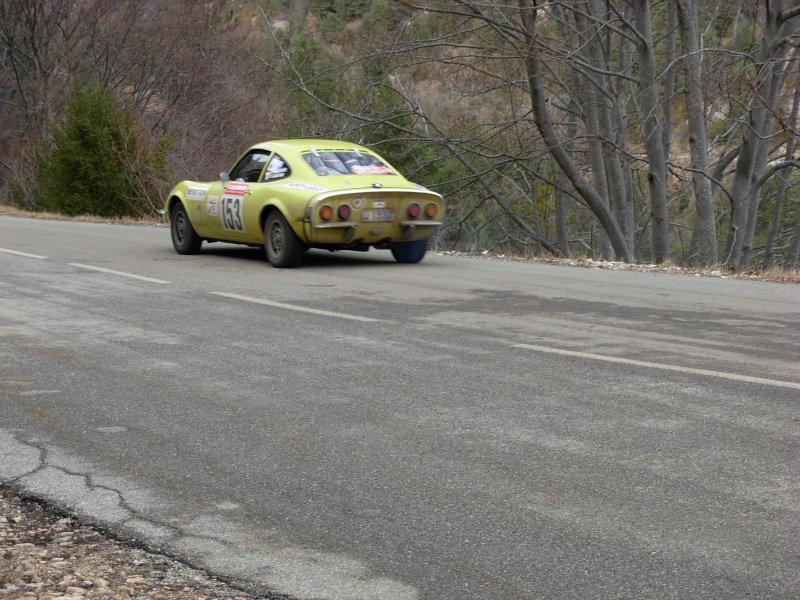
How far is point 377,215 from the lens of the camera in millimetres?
12516

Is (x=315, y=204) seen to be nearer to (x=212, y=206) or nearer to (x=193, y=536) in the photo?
(x=212, y=206)

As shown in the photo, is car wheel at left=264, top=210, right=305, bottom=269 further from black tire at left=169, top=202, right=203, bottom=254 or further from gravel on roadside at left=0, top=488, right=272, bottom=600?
gravel on roadside at left=0, top=488, right=272, bottom=600

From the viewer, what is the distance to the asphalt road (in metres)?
3.65

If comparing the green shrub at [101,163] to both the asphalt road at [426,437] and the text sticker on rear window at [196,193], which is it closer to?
the text sticker on rear window at [196,193]

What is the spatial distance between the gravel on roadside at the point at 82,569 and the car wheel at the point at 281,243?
27.7 ft

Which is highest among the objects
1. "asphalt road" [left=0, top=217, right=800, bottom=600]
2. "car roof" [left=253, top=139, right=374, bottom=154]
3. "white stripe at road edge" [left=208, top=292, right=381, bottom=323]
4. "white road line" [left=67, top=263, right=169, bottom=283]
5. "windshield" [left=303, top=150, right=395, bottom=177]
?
"car roof" [left=253, top=139, right=374, bottom=154]

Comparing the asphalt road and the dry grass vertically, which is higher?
the dry grass

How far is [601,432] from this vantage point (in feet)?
16.9

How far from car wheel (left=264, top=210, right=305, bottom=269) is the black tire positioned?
1.80 meters

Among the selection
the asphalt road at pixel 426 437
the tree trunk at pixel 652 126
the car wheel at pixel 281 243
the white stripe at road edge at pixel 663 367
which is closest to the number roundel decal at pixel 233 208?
the car wheel at pixel 281 243

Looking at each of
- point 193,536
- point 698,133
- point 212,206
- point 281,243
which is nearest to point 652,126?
point 698,133

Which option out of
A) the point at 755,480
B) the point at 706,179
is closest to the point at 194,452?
the point at 755,480

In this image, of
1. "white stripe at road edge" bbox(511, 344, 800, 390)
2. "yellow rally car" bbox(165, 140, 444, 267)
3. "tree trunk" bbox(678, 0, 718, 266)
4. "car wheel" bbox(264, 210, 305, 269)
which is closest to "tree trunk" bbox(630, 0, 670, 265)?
"tree trunk" bbox(678, 0, 718, 266)

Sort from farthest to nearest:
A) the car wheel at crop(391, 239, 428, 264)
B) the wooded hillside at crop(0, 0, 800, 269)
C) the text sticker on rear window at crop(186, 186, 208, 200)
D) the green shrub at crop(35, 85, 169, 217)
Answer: the green shrub at crop(35, 85, 169, 217) → the wooded hillside at crop(0, 0, 800, 269) → the text sticker on rear window at crop(186, 186, 208, 200) → the car wheel at crop(391, 239, 428, 264)
